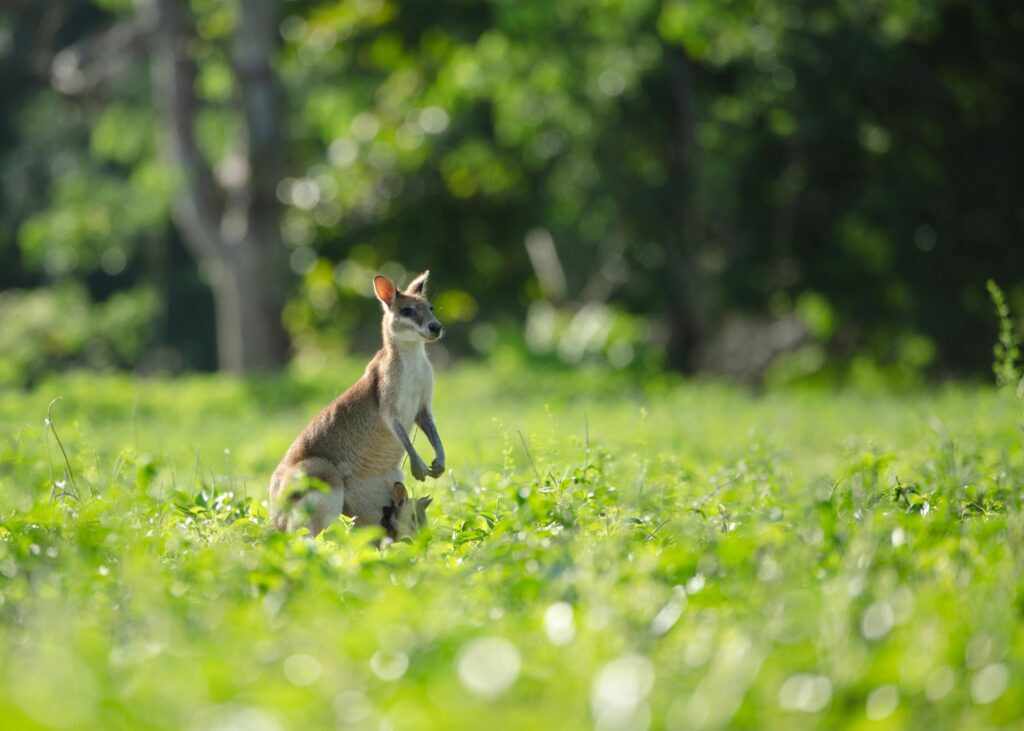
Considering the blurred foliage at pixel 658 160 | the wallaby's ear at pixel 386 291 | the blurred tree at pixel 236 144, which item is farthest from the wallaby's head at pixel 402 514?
the blurred tree at pixel 236 144

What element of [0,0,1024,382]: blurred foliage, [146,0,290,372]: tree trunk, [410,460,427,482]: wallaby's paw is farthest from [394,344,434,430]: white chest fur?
[146,0,290,372]: tree trunk

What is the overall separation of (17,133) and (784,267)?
18399 mm

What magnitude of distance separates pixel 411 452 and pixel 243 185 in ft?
44.7

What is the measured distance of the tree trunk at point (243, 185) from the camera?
18344mm

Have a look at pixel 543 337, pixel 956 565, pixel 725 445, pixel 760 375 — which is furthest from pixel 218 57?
pixel 956 565

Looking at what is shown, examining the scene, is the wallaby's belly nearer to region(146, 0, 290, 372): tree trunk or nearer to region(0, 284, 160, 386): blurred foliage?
region(0, 284, 160, 386): blurred foliage

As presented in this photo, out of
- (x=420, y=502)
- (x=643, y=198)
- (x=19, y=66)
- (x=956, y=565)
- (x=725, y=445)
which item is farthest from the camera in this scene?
(x=19, y=66)

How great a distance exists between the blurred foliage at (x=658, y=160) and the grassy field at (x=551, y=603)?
11319mm

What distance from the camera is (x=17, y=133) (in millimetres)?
31234

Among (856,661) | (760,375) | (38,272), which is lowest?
(38,272)

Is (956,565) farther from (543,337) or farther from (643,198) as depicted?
(643,198)

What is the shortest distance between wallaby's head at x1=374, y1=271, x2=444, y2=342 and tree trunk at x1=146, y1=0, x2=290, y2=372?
12.2 meters

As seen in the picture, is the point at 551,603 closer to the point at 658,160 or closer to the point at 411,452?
the point at 411,452

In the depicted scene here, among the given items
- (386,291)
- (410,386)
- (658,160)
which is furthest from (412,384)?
(658,160)
